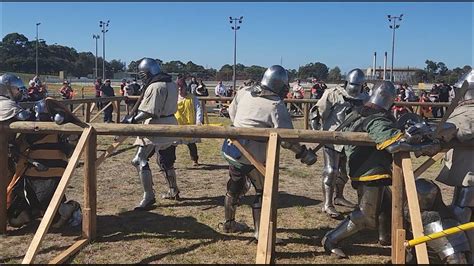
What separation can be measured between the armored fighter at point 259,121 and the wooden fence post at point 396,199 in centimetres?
83

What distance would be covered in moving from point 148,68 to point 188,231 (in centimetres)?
217


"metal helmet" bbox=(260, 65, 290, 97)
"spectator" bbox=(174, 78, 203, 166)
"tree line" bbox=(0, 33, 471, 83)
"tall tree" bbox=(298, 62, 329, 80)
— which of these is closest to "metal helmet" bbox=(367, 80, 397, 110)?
"metal helmet" bbox=(260, 65, 290, 97)

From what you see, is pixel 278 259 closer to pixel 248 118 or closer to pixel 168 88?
pixel 248 118

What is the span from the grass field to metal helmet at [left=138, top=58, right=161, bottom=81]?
1.65 m

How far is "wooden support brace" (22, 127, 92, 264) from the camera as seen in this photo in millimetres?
3916

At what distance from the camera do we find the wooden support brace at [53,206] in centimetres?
392

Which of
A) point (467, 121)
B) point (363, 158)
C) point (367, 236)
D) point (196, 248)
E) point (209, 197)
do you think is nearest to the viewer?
point (467, 121)

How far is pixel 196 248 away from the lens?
4.88m

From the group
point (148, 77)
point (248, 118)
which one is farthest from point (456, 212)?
point (148, 77)

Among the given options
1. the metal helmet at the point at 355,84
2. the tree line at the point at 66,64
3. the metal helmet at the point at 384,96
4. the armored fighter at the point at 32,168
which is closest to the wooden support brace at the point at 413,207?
the metal helmet at the point at 384,96

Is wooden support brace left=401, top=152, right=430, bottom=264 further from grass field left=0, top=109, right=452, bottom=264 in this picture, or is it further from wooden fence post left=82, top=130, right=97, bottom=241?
wooden fence post left=82, top=130, right=97, bottom=241

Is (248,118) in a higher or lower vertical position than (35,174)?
higher

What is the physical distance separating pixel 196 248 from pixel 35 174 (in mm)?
1781

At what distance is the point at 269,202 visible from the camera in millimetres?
4027
